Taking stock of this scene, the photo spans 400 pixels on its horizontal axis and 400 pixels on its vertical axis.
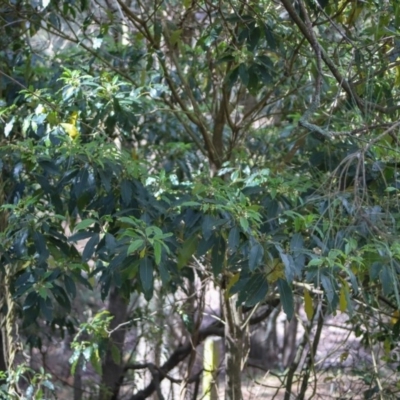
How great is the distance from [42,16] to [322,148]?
181cm

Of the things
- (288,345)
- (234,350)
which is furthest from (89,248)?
(288,345)

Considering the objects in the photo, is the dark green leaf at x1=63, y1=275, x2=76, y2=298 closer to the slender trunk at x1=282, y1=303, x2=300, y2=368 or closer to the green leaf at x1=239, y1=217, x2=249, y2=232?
the green leaf at x1=239, y1=217, x2=249, y2=232

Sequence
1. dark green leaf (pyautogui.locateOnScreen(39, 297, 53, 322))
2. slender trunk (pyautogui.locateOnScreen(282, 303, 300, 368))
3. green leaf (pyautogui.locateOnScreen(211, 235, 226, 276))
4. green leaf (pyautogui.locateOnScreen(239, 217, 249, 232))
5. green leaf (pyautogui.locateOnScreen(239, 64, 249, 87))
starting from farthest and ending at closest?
slender trunk (pyautogui.locateOnScreen(282, 303, 300, 368))
green leaf (pyautogui.locateOnScreen(239, 64, 249, 87))
dark green leaf (pyautogui.locateOnScreen(39, 297, 53, 322))
green leaf (pyautogui.locateOnScreen(211, 235, 226, 276))
green leaf (pyautogui.locateOnScreen(239, 217, 249, 232))

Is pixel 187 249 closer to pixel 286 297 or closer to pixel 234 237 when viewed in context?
pixel 234 237

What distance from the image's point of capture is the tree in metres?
2.81

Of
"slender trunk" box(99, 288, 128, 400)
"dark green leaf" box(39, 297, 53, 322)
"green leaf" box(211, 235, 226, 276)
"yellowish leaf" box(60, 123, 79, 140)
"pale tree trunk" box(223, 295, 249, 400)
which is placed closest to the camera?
"green leaf" box(211, 235, 226, 276)

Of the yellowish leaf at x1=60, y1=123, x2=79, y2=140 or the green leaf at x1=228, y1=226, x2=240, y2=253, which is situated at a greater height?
the yellowish leaf at x1=60, y1=123, x2=79, y2=140

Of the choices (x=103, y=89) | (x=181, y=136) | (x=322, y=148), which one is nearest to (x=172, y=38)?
(x=103, y=89)

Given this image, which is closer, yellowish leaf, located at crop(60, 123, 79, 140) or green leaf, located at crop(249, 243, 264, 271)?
green leaf, located at crop(249, 243, 264, 271)

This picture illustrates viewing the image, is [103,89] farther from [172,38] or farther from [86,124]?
[172,38]

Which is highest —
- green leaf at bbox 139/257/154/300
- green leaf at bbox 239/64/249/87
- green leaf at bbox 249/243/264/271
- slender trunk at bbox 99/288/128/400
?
green leaf at bbox 239/64/249/87

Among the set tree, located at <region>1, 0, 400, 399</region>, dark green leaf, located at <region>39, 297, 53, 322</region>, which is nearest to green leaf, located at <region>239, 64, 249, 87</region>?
tree, located at <region>1, 0, 400, 399</region>

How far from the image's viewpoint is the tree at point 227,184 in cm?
281

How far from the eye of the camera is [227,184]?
3.51 meters
